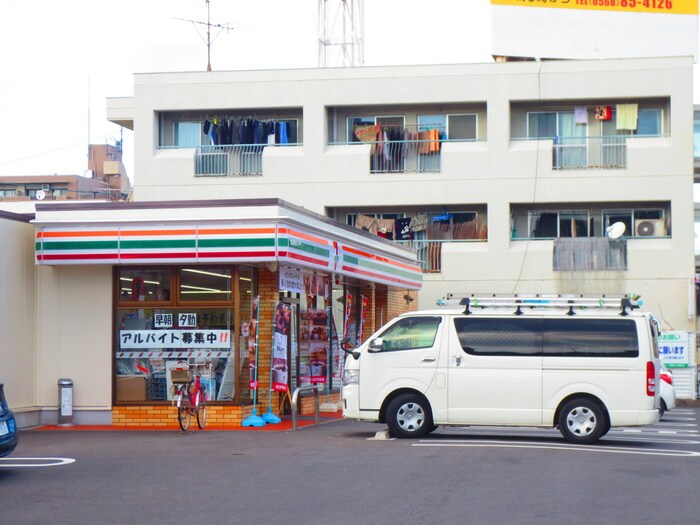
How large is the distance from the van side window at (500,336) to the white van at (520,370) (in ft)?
0.05

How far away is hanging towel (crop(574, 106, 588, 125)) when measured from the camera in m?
36.8

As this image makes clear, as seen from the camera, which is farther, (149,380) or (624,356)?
(149,380)

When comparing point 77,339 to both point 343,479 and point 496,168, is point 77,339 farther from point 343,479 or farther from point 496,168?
point 496,168

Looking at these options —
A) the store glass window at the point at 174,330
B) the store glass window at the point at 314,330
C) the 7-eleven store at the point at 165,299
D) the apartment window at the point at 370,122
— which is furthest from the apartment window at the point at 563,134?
the store glass window at the point at 174,330

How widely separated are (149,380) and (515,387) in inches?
282

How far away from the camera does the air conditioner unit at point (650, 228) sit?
3634 cm

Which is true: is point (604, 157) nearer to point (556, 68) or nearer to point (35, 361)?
point (556, 68)

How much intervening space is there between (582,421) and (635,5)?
24212mm

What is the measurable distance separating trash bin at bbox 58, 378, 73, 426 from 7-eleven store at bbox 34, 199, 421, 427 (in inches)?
7.6

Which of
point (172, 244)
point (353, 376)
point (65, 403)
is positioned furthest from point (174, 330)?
point (353, 376)

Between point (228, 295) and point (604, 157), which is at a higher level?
point (604, 157)

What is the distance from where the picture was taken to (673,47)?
1486 inches

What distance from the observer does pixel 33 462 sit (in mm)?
14656

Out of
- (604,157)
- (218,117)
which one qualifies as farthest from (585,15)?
(218,117)
